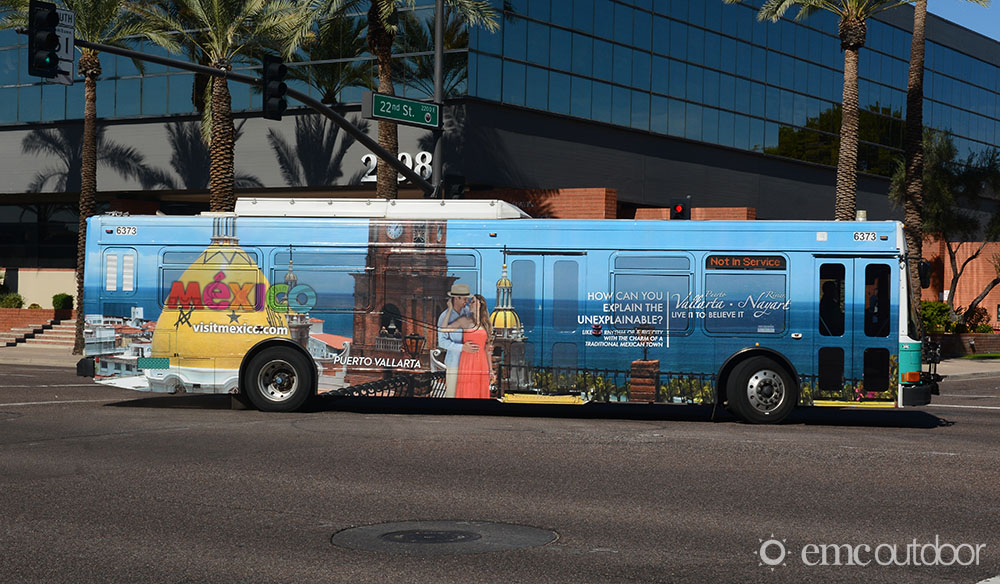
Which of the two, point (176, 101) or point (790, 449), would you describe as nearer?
point (790, 449)

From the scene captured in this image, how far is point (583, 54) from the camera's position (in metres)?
39.1

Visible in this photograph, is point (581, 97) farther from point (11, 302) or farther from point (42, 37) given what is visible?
point (11, 302)

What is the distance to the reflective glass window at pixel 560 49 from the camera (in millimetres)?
37781

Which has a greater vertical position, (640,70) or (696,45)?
(696,45)

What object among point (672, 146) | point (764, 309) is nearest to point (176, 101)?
point (672, 146)

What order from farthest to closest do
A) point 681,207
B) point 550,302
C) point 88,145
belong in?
1. point 88,145
2. point 681,207
3. point 550,302

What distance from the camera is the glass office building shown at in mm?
35500

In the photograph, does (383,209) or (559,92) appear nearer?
(383,209)

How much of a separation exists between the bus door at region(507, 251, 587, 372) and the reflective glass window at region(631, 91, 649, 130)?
25.7 m

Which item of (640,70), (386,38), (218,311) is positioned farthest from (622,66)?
(218,311)

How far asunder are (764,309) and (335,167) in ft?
76.8

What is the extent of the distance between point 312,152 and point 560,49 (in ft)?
30.7

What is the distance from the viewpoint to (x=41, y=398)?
18.4 metres

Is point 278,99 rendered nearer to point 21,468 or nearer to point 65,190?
point 21,468
